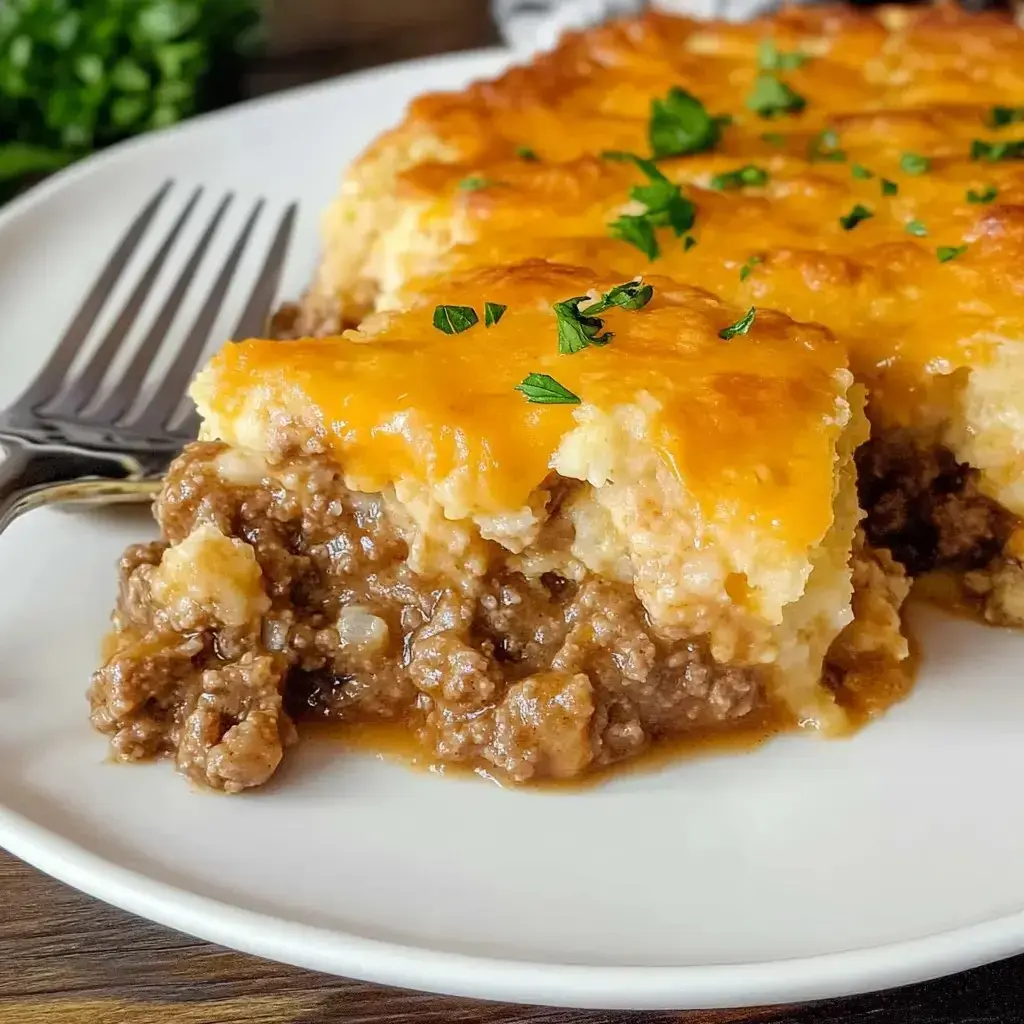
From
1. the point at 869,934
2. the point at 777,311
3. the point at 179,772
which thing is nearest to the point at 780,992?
the point at 869,934

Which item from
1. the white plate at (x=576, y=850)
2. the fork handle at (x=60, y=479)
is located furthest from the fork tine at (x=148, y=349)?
the white plate at (x=576, y=850)

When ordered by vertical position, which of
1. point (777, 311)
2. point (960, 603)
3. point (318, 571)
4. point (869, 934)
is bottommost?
point (960, 603)

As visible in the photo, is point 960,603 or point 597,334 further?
point 960,603

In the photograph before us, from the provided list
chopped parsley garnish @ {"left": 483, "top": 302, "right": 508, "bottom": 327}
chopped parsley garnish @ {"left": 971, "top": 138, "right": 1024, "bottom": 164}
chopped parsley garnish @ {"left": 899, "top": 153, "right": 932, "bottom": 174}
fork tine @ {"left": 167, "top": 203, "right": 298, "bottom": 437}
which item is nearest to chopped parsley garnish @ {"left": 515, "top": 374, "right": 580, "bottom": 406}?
chopped parsley garnish @ {"left": 483, "top": 302, "right": 508, "bottom": 327}

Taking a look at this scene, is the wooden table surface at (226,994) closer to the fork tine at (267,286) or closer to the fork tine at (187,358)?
the fork tine at (187,358)

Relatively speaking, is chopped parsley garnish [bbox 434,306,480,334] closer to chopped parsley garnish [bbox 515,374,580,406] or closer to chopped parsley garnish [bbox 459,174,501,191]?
chopped parsley garnish [bbox 515,374,580,406]

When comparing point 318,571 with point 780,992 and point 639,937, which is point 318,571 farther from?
point 780,992

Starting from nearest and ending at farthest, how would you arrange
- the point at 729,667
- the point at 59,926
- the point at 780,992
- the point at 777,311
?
the point at 780,992
the point at 59,926
the point at 729,667
the point at 777,311
